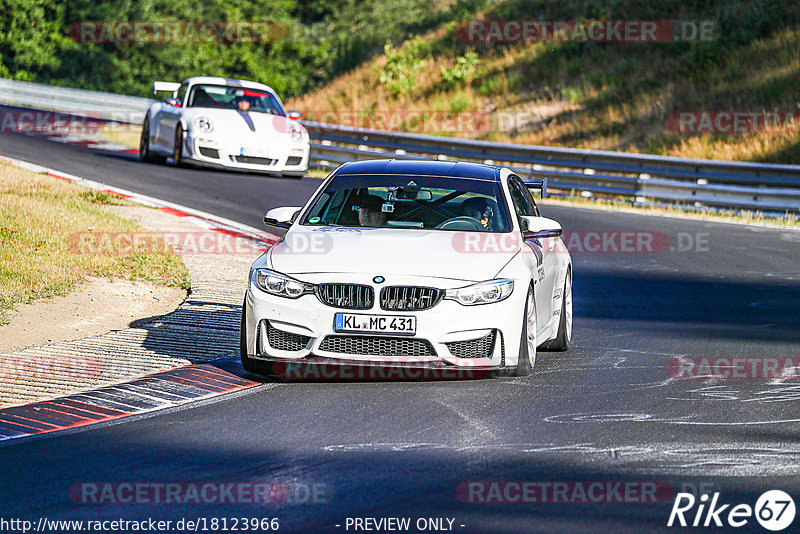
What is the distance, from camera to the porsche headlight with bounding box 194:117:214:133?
21547mm

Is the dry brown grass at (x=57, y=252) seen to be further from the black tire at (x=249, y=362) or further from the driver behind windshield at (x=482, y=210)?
the driver behind windshield at (x=482, y=210)

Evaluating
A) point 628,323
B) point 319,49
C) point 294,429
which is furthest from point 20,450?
point 319,49

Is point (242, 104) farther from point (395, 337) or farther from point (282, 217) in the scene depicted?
point (395, 337)

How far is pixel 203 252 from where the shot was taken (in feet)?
46.6

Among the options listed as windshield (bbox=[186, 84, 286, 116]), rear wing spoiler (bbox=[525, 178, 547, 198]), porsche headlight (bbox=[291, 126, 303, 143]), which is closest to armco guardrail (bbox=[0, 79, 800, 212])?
windshield (bbox=[186, 84, 286, 116])

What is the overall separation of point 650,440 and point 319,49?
61.4 metres

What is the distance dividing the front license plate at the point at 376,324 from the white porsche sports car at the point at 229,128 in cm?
1398

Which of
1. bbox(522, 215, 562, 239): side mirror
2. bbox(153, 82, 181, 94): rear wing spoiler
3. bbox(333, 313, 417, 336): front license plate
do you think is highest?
bbox(153, 82, 181, 94): rear wing spoiler

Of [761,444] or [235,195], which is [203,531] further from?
[235,195]

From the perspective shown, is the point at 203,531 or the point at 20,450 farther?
the point at 20,450

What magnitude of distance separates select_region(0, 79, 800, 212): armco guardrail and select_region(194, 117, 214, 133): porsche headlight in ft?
16.3

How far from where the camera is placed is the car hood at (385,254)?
822cm

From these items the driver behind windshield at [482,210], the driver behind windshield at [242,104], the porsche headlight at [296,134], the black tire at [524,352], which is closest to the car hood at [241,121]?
the porsche headlight at [296,134]

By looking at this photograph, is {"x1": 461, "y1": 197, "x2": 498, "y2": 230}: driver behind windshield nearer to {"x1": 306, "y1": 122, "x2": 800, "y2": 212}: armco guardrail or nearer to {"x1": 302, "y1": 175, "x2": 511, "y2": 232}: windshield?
{"x1": 302, "y1": 175, "x2": 511, "y2": 232}: windshield
